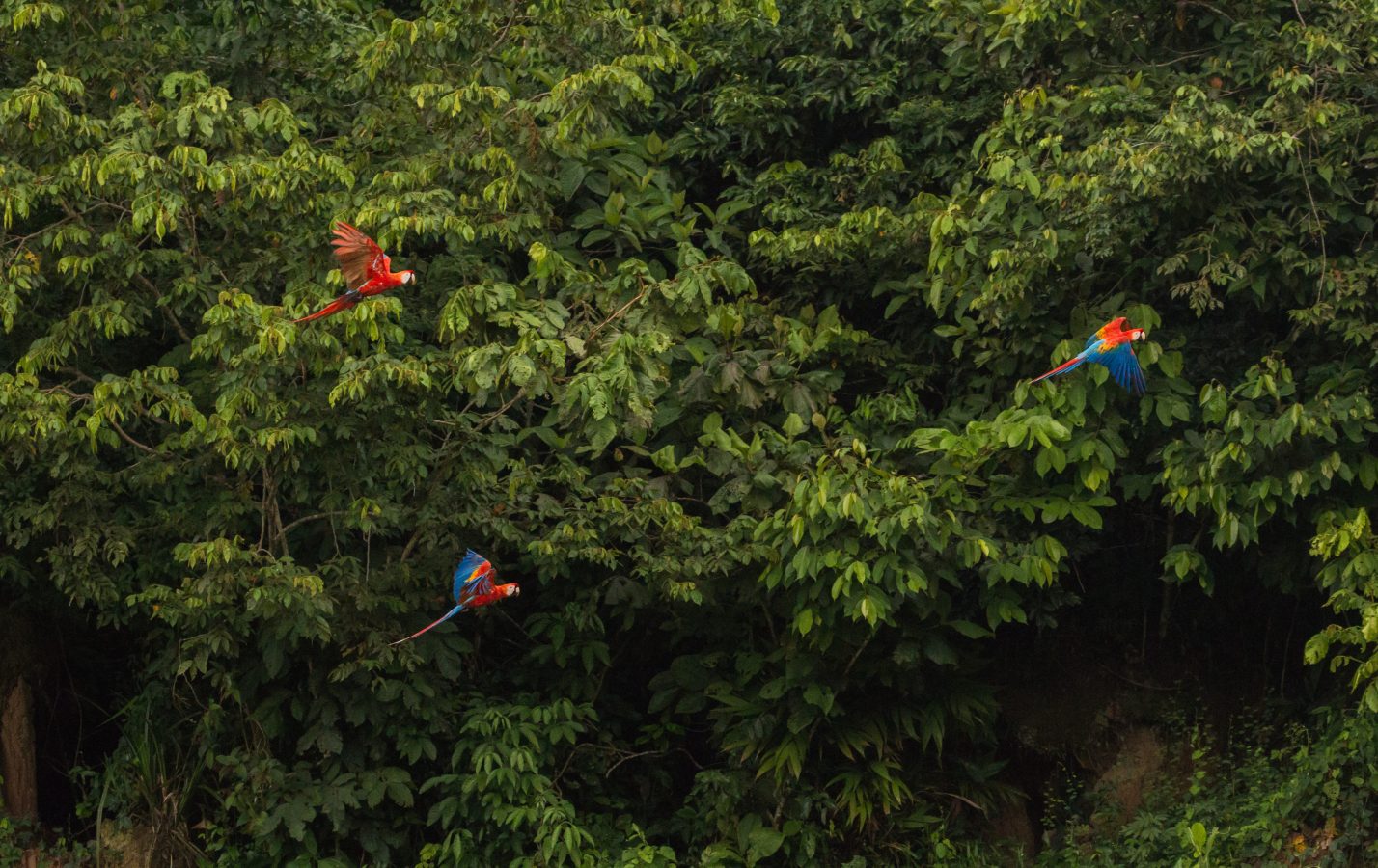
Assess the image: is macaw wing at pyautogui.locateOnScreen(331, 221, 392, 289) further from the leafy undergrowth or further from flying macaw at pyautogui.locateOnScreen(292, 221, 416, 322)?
the leafy undergrowth

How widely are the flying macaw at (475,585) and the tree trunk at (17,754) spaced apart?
2.60m

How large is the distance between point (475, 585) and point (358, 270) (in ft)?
4.26

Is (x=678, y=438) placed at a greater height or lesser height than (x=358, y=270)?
lesser

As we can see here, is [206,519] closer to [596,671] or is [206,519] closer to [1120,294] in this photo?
[596,671]

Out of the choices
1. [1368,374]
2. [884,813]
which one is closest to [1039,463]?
[1368,374]

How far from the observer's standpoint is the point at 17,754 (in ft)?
23.7

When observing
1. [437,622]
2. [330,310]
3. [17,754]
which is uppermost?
[330,310]

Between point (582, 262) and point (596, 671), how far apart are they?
1.89 metres

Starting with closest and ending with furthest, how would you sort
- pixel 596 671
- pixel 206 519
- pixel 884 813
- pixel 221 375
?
1. pixel 221 375
2. pixel 206 519
3. pixel 884 813
4. pixel 596 671

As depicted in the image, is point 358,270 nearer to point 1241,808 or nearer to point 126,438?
point 126,438

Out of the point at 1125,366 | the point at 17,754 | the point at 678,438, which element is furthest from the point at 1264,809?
the point at 17,754

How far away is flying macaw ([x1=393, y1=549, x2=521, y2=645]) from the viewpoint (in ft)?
19.2

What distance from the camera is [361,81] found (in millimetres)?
6551

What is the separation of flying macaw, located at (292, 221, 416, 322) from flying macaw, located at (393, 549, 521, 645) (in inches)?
42.6
